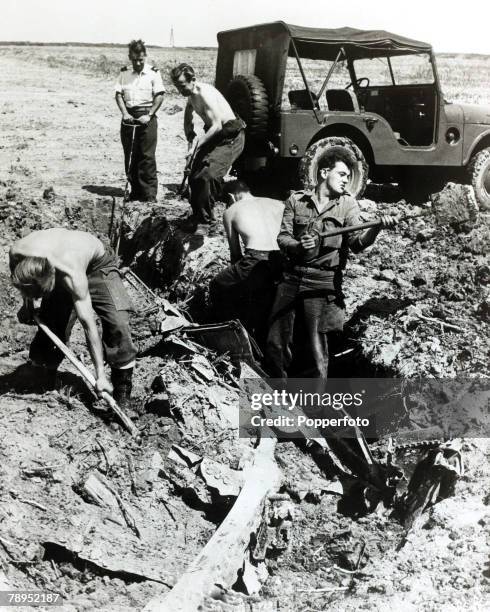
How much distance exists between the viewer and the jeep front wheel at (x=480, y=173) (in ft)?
24.1

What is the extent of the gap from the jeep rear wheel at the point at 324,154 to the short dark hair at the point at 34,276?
3456mm

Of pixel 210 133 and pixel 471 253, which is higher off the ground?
pixel 210 133

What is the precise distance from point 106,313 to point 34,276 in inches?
31.2

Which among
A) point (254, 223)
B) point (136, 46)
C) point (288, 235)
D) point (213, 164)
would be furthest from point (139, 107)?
point (288, 235)

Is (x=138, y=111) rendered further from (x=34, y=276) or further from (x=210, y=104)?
(x=34, y=276)

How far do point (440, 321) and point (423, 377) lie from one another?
1.90ft

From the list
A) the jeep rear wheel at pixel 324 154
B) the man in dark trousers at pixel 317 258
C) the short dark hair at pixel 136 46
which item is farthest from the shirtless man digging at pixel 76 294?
the short dark hair at pixel 136 46

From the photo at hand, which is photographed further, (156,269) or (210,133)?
(156,269)

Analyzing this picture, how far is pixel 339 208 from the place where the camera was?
A: 13.9 feet

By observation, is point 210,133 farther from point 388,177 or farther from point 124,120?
point 388,177

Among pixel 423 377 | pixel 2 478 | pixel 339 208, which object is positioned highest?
pixel 339 208

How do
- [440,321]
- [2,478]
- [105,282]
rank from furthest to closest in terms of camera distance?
1. [440,321]
2. [105,282]
3. [2,478]

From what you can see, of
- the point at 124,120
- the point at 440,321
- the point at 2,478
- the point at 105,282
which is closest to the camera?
the point at 2,478

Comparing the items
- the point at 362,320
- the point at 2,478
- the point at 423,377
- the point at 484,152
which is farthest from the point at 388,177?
the point at 2,478
